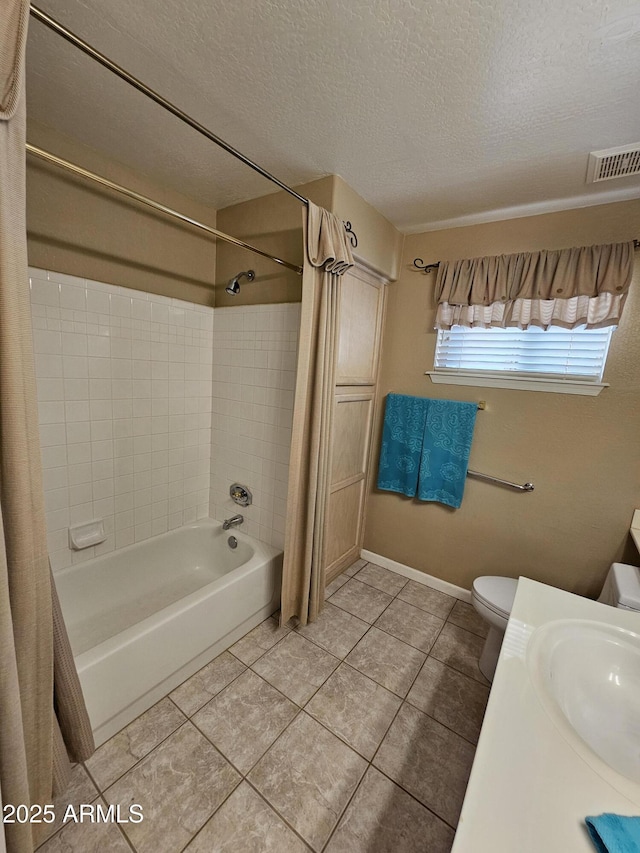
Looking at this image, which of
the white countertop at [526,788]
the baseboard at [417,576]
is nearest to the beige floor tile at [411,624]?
the baseboard at [417,576]

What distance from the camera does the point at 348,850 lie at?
3.36ft

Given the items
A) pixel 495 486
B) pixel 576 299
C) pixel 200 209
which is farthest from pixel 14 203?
pixel 495 486

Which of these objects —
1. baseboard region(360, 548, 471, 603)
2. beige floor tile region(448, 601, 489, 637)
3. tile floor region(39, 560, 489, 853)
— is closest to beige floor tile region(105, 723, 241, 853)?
tile floor region(39, 560, 489, 853)

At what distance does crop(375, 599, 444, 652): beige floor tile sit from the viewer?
187cm

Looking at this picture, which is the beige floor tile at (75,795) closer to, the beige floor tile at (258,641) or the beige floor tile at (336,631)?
the beige floor tile at (258,641)

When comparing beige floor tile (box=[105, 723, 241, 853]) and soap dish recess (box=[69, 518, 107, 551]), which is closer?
beige floor tile (box=[105, 723, 241, 853])

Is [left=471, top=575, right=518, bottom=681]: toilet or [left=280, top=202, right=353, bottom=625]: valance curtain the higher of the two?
[left=280, top=202, right=353, bottom=625]: valance curtain

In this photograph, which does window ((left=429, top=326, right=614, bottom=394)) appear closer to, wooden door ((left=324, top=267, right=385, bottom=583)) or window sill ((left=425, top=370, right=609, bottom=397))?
window sill ((left=425, top=370, right=609, bottom=397))

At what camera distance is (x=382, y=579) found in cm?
240

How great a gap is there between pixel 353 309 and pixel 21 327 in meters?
1.63

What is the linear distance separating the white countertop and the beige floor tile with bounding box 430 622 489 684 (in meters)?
1.17

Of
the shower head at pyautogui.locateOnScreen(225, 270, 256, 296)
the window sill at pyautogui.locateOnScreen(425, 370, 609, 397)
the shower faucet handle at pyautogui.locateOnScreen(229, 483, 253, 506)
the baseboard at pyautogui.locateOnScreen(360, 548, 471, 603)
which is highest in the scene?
the shower head at pyautogui.locateOnScreen(225, 270, 256, 296)

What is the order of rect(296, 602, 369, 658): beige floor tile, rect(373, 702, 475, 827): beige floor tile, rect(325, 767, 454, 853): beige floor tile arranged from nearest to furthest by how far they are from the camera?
rect(325, 767, 454, 853): beige floor tile < rect(373, 702, 475, 827): beige floor tile < rect(296, 602, 369, 658): beige floor tile

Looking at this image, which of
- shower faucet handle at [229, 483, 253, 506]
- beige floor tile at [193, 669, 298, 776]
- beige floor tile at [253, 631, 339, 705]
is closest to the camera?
beige floor tile at [193, 669, 298, 776]
